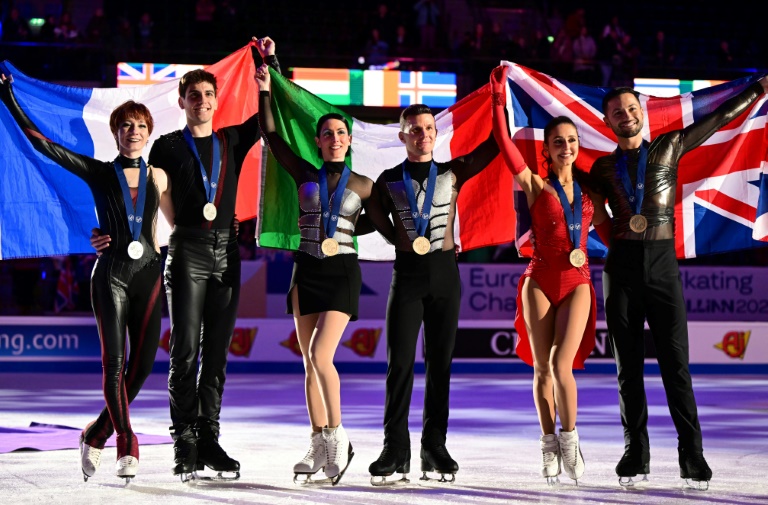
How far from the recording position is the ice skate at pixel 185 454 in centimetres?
516

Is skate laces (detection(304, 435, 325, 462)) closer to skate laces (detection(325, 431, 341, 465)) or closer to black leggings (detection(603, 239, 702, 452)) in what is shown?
skate laces (detection(325, 431, 341, 465))

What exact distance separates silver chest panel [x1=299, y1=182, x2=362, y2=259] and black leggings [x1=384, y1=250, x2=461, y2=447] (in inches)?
12.1

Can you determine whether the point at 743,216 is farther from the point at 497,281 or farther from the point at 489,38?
the point at 489,38

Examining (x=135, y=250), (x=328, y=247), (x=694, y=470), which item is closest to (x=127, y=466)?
(x=135, y=250)

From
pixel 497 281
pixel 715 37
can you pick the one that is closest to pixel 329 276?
pixel 497 281

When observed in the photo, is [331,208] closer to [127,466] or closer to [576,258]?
[576,258]

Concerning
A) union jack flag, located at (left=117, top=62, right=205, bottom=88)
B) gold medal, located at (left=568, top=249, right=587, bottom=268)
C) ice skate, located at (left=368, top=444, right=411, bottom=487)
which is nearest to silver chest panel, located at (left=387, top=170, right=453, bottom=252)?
gold medal, located at (left=568, top=249, right=587, bottom=268)

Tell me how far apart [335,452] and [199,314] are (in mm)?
956

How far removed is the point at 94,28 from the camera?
53.8ft

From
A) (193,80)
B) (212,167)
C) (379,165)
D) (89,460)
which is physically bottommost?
(89,460)

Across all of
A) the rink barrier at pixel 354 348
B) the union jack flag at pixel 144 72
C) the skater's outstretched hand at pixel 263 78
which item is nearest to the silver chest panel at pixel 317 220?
the skater's outstretched hand at pixel 263 78

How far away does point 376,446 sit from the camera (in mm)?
6832

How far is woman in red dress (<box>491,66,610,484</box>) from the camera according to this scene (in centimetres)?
513

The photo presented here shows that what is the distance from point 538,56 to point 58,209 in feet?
40.7
